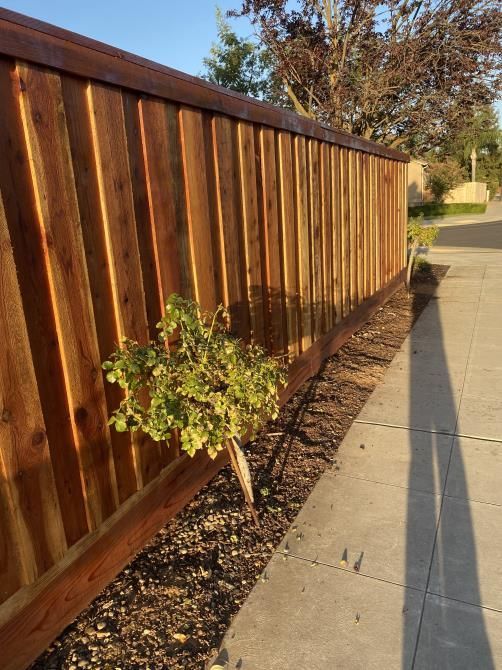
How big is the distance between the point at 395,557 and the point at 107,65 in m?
2.62

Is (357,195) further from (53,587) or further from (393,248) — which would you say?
(53,587)

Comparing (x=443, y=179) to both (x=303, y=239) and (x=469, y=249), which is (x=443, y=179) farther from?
(x=303, y=239)

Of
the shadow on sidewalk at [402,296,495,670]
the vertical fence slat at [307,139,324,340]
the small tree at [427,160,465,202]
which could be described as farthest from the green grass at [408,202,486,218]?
the shadow on sidewalk at [402,296,495,670]

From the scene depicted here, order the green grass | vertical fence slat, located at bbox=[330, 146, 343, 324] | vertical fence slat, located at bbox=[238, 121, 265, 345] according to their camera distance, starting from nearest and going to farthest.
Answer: vertical fence slat, located at bbox=[238, 121, 265, 345]
vertical fence slat, located at bbox=[330, 146, 343, 324]
the green grass

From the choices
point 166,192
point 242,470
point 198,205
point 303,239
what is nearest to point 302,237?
point 303,239

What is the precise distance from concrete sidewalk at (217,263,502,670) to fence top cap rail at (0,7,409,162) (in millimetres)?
2346

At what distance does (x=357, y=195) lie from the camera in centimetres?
608

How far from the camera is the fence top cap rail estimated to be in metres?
1.75

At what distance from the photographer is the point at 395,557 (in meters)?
2.50

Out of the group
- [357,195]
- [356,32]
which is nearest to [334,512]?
[357,195]

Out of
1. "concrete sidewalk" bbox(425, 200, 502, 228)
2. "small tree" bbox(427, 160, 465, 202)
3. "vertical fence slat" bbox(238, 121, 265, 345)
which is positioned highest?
"small tree" bbox(427, 160, 465, 202)

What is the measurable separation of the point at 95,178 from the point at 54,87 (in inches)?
14.6

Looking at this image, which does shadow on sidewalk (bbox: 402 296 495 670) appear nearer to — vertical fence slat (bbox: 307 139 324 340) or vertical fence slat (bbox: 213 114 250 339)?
vertical fence slat (bbox: 307 139 324 340)

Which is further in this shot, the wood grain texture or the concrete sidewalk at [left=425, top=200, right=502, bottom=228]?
the concrete sidewalk at [left=425, top=200, right=502, bottom=228]
